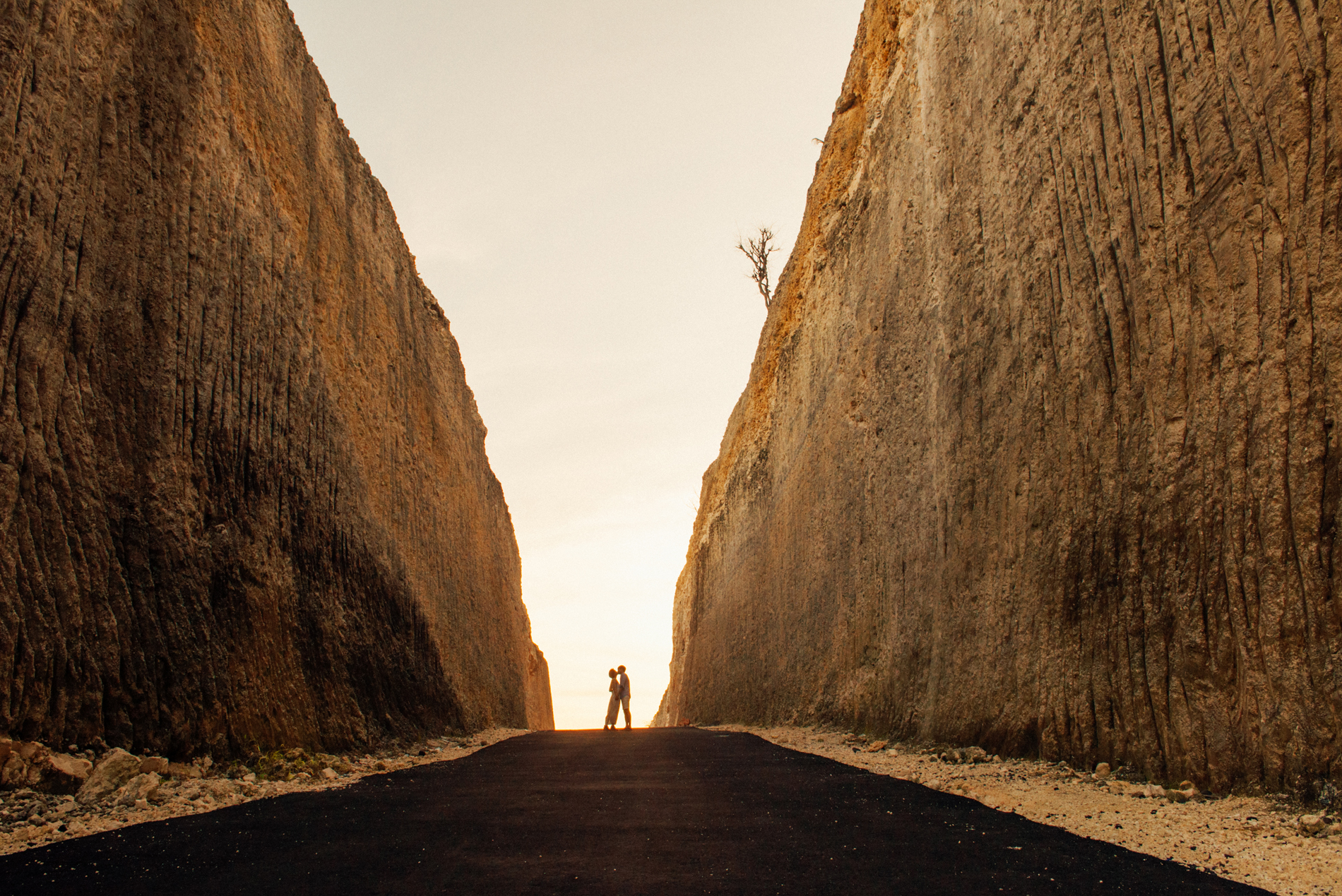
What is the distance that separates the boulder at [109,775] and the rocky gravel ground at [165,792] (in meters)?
0.01

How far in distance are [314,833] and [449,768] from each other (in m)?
3.41

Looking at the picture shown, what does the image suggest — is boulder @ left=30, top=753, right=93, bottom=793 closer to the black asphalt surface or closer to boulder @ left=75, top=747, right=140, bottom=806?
boulder @ left=75, top=747, right=140, bottom=806

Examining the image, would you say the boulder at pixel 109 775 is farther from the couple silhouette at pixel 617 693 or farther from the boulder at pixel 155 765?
the couple silhouette at pixel 617 693

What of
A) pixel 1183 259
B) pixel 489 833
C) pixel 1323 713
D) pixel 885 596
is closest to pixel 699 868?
pixel 489 833

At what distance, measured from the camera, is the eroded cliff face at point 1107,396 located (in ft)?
14.5

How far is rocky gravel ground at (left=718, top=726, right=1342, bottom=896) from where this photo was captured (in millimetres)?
3260

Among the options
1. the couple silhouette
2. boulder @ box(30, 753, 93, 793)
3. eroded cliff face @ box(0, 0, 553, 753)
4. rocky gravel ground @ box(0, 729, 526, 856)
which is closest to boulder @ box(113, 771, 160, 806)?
rocky gravel ground @ box(0, 729, 526, 856)

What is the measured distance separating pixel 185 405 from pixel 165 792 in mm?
2888

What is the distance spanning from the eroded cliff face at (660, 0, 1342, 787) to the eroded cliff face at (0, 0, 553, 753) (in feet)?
19.0

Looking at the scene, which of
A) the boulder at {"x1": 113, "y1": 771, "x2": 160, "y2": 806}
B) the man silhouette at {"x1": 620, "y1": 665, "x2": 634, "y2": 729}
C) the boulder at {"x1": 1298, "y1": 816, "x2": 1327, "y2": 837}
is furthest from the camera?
the man silhouette at {"x1": 620, "y1": 665, "x2": 634, "y2": 729}

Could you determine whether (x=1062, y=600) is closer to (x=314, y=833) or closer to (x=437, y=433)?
(x=314, y=833)

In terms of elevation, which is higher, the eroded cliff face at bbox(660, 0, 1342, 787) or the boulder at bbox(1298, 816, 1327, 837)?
the eroded cliff face at bbox(660, 0, 1342, 787)

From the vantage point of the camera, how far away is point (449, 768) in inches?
295

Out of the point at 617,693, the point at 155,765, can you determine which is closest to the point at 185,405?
the point at 155,765
